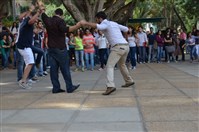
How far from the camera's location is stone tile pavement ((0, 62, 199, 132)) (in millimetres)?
5723

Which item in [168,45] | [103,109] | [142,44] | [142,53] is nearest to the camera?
[103,109]

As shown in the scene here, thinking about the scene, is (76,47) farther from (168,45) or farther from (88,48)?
(168,45)

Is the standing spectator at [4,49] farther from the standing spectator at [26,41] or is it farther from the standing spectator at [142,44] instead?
the standing spectator at [26,41]

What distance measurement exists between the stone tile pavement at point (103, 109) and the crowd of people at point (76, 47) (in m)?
0.60

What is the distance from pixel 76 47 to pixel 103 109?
9.11 m

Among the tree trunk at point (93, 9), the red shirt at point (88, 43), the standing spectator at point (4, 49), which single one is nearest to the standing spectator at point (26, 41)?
the red shirt at point (88, 43)

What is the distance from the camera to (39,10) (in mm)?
9141

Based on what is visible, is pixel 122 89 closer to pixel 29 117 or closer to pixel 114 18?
pixel 29 117

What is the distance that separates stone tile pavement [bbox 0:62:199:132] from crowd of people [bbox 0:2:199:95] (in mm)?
597

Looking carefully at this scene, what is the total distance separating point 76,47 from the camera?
52.1ft

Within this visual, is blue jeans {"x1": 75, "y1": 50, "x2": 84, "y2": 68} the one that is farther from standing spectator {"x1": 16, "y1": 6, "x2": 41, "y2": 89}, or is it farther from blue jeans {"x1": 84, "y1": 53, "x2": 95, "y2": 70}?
standing spectator {"x1": 16, "y1": 6, "x2": 41, "y2": 89}

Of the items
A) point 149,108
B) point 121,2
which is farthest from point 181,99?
point 121,2

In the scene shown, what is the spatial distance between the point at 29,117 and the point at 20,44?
12.8ft

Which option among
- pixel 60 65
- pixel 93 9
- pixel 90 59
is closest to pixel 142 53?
pixel 90 59
